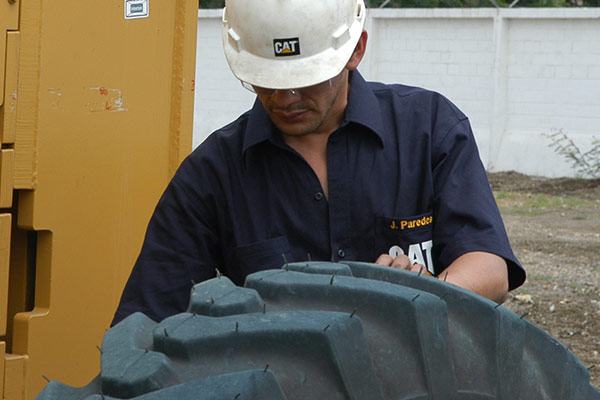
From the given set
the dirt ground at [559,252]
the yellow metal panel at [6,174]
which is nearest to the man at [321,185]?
the yellow metal panel at [6,174]

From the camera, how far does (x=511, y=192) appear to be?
14.7 m

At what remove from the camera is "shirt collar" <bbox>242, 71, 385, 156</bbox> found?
3.38m

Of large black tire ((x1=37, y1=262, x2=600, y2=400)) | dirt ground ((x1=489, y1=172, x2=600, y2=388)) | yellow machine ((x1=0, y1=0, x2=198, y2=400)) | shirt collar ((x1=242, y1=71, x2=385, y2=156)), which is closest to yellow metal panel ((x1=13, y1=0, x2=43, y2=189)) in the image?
yellow machine ((x1=0, y1=0, x2=198, y2=400))

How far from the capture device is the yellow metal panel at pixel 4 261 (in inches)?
151

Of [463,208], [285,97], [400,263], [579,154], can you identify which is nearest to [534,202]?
[579,154]

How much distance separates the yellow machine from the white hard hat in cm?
86

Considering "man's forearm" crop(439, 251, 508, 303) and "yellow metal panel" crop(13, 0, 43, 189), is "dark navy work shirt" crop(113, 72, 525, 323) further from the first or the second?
"yellow metal panel" crop(13, 0, 43, 189)

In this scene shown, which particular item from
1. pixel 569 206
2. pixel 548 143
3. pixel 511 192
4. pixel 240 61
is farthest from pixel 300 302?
pixel 548 143

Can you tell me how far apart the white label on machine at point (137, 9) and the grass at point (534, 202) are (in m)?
9.28

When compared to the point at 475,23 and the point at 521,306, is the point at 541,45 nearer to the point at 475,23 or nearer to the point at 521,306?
the point at 475,23

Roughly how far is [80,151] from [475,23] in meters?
13.0

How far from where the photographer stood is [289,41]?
10.4 ft

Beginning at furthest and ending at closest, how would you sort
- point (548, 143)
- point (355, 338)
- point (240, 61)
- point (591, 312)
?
point (548, 143) < point (591, 312) < point (240, 61) < point (355, 338)

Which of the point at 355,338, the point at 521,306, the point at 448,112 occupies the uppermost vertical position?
the point at 448,112
